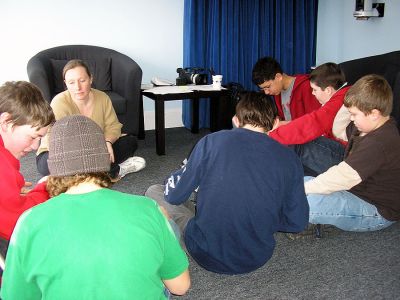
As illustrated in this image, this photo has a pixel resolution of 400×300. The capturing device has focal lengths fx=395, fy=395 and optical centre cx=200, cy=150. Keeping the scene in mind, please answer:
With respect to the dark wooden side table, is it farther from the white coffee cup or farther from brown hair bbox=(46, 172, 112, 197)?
brown hair bbox=(46, 172, 112, 197)

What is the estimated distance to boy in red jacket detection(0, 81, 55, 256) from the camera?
127cm

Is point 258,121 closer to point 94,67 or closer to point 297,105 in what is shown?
point 297,105

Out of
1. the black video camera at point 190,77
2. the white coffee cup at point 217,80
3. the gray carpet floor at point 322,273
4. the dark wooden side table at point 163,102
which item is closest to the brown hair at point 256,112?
the gray carpet floor at point 322,273

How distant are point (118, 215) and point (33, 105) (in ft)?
2.48

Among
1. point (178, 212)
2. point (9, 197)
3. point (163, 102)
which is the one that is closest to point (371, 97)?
point (178, 212)

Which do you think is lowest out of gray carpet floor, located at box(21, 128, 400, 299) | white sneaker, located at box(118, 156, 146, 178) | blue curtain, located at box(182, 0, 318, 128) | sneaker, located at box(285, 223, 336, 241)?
gray carpet floor, located at box(21, 128, 400, 299)

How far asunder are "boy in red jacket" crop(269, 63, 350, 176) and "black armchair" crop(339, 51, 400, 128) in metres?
0.57

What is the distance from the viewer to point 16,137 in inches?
54.9

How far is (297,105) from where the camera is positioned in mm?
3035

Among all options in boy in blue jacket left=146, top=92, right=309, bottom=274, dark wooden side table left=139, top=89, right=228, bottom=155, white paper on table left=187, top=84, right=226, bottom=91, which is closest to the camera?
boy in blue jacket left=146, top=92, right=309, bottom=274

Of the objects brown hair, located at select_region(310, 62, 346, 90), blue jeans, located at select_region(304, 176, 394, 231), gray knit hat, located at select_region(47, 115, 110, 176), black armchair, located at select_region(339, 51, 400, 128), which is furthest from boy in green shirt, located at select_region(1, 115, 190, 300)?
black armchair, located at select_region(339, 51, 400, 128)

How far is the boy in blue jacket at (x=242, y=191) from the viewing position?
1.39 meters

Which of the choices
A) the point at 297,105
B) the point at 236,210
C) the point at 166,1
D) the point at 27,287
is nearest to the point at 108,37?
the point at 166,1

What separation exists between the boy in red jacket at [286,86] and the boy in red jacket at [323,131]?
0.49 metres
